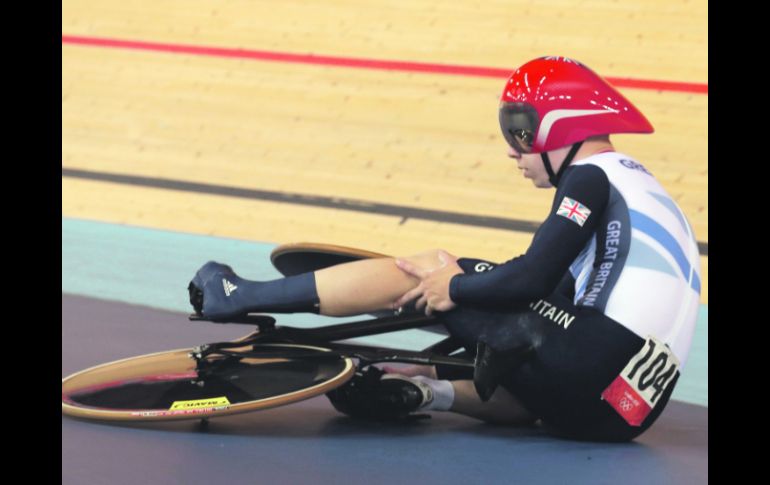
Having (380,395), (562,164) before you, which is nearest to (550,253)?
(562,164)

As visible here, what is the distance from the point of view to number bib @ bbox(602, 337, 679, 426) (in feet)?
9.27

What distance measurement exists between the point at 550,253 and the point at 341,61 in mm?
4066

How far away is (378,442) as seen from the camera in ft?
9.50

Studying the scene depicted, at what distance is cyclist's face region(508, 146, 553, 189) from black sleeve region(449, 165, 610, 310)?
21cm

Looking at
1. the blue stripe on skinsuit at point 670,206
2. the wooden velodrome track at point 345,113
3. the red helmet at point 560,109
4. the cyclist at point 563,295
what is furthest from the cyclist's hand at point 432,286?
the wooden velodrome track at point 345,113

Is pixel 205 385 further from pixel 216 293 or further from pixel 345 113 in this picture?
pixel 345 113

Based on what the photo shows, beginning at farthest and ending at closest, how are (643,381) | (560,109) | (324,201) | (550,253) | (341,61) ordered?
(341,61)
(324,201)
(560,109)
(643,381)
(550,253)

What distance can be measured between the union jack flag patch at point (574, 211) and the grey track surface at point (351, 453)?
59 centimetres

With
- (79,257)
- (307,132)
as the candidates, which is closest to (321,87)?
(307,132)

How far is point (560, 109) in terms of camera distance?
296 centimetres

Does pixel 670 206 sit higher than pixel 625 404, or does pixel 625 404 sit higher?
pixel 670 206

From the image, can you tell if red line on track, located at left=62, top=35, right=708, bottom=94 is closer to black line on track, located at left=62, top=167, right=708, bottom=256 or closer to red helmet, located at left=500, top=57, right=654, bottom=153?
black line on track, located at left=62, top=167, right=708, bottom=256

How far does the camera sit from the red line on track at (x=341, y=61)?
232 inches
